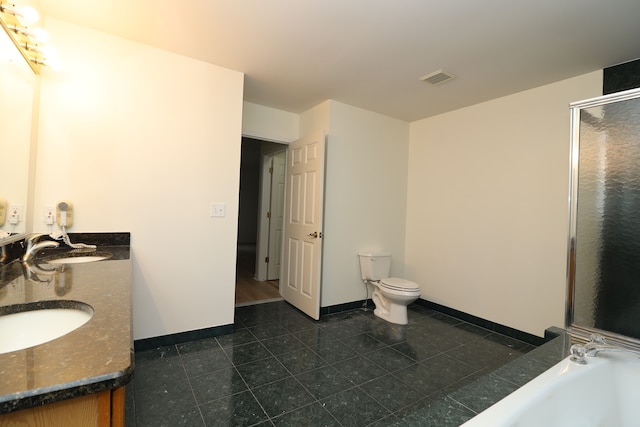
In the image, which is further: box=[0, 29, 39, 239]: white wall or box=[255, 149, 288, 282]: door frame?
box=[255, 149, 288, 282]: door frame

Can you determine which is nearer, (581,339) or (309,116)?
(581,339)

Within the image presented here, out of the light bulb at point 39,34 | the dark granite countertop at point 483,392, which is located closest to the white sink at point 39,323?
the dark granite countertop at point 483,392

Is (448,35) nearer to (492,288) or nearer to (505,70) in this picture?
(505,70)

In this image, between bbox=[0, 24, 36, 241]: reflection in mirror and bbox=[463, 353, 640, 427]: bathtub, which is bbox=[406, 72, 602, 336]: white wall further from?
bbox=[0, 24, 36, 241]: reflection in mirror

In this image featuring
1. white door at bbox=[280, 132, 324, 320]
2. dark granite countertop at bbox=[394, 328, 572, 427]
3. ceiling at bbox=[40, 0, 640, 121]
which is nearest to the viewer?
dark granite countertop at bbox=[394, 328, 572, 427]

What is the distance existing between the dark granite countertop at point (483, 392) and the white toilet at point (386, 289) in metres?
1.50

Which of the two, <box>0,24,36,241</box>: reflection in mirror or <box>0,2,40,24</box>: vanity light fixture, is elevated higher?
<box>0,2,40,24</box>: vanity light fixture

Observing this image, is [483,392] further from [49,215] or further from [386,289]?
[49,215]

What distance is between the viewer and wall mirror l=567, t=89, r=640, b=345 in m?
1.33

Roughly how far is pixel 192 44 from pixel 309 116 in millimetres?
1530

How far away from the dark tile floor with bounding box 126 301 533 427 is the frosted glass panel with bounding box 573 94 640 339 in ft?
3.11

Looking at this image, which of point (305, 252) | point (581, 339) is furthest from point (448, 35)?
point (305, 252)

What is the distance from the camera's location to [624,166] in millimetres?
1354

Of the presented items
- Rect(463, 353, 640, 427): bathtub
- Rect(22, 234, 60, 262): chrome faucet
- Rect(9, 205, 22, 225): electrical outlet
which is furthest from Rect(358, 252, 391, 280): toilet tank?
Rect(9, 205, 22, 225): electrical outlet
